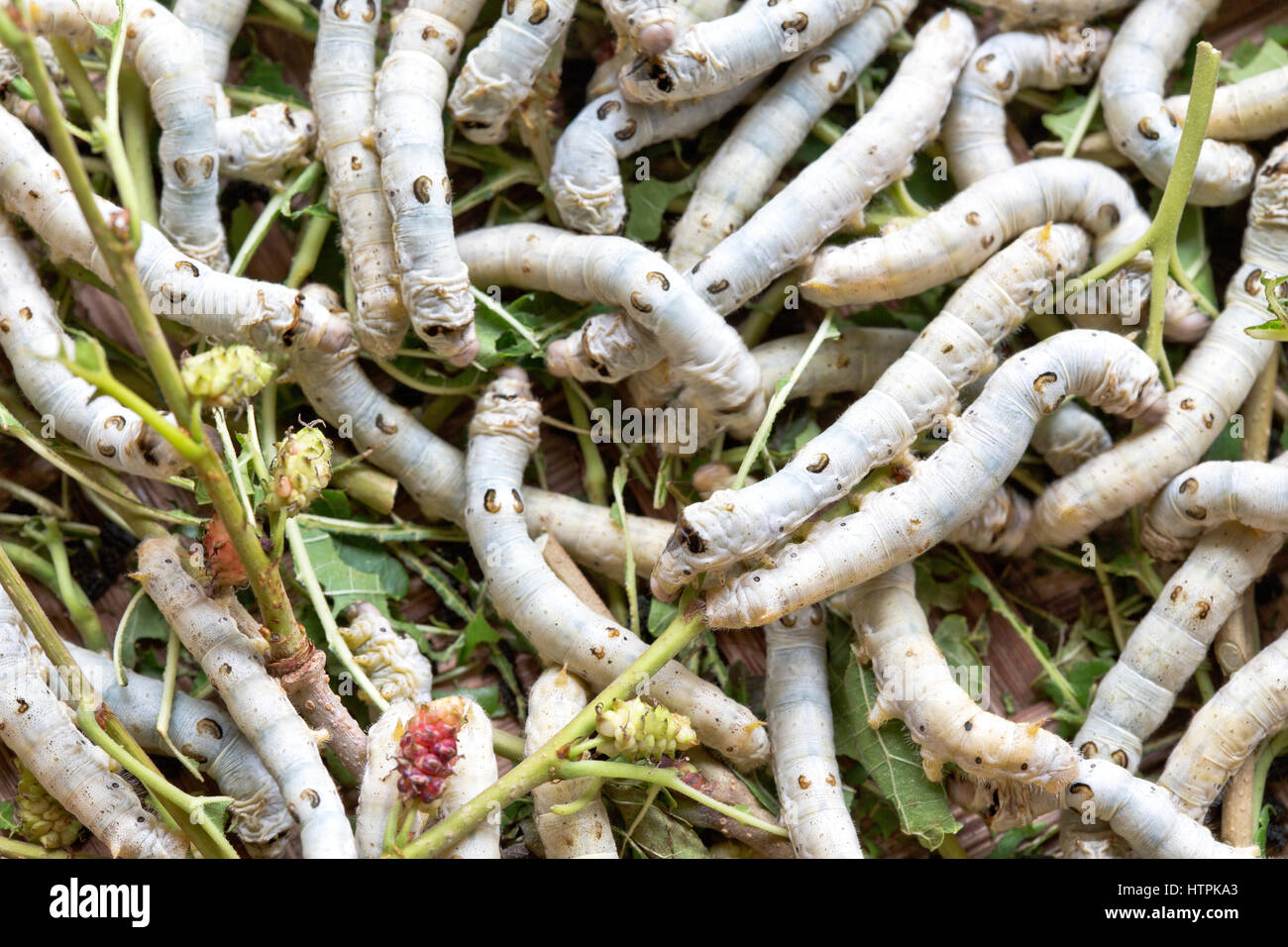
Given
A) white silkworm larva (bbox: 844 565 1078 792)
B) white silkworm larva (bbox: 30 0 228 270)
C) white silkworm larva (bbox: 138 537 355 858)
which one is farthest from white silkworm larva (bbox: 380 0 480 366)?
white silkworm larva (bbox: 844 565 1078 792)

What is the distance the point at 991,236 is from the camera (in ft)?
5.82

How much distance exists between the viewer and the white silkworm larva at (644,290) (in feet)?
5.42

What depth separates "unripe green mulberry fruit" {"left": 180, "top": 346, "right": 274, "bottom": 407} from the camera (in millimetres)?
1106

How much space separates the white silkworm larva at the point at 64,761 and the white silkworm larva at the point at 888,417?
2.60 feet

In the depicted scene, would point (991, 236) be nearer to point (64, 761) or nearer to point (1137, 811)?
point (1137, 811)

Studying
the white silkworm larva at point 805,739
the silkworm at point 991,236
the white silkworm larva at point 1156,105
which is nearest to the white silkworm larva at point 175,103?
the silkworm at point 991,236

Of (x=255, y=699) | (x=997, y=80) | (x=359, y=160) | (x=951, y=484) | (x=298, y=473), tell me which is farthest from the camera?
(x=997, y=80)

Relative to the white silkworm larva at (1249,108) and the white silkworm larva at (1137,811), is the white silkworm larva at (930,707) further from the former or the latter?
the white silkworm larva at (1249,108)

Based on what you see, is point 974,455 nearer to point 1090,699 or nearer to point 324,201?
point 1090,699

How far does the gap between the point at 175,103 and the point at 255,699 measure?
892 millimetres

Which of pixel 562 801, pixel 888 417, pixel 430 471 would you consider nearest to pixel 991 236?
pixel 888 417

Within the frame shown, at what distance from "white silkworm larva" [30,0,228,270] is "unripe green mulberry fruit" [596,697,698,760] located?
101 cm
